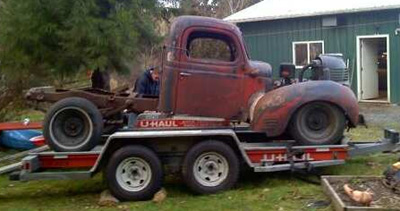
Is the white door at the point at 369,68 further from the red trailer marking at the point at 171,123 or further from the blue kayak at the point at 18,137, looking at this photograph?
the red trailer marking at the point at 171,123

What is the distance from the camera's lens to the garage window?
2175cm

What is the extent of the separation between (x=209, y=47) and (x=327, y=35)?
1363cm

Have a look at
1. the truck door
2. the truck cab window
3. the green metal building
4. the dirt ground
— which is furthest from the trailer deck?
the green metal building

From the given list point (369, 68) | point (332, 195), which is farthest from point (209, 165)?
point (369, 68)

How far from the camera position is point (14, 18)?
1204cm

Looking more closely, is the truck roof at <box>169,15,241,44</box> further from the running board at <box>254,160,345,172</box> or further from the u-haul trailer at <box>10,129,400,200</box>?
the running board at <box>254,160,345,172</box>

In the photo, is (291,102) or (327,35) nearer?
(291,102)

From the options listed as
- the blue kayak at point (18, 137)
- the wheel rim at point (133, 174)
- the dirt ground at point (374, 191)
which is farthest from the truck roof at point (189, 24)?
the blue kayak at point (18, 137)

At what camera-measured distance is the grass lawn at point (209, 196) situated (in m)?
7.45

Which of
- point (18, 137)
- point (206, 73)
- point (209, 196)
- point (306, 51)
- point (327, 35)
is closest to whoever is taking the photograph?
point (209, 196)

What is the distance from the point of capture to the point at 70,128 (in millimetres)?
8312

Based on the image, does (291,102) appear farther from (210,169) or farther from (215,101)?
(210,169)

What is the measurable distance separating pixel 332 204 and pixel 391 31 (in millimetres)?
13720

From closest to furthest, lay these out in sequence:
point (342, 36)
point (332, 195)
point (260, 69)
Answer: point (332, 195) < point (260, 69) < point (342, 36)
